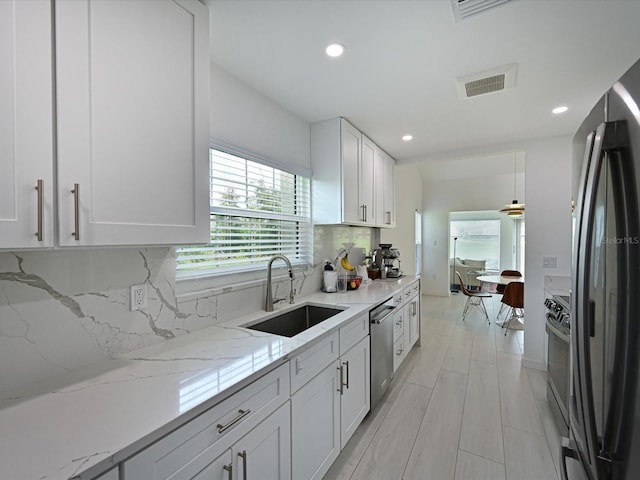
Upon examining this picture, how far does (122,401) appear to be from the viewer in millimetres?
936

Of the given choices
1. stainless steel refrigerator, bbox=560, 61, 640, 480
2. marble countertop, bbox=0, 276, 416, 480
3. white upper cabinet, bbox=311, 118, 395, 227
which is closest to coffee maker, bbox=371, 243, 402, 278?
white upper cabinet, bbox=311, 118, 395, 227

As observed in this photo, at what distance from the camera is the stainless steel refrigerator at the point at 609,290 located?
2.28ft

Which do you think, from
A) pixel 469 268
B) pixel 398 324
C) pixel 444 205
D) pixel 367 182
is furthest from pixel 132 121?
pixel 469 268

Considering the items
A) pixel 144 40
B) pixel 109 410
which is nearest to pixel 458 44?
pixel 144 40

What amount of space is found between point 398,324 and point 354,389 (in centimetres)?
107

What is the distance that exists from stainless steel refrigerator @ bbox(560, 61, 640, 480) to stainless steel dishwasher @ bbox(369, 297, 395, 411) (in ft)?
4.50

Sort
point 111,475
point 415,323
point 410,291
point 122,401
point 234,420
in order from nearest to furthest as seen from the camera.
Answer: point 111,475 < point 122,401 < point 234,420 < point 410,291 < point 415,323

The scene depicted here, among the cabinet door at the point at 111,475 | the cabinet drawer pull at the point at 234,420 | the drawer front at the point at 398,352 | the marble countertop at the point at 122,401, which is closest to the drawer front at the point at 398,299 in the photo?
the drawer front at the point at 398,352

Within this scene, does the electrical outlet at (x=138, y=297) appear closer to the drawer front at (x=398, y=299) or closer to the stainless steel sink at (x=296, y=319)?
the stainless steel sink at (x=296, y=319)

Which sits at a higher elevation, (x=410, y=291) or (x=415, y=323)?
(x=410, y=291)

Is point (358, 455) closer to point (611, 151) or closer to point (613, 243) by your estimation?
point (613, 243)

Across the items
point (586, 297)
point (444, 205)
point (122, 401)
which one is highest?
point (444, 205)

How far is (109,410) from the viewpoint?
0.89 metres

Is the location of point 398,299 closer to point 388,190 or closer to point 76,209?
point 388,190
